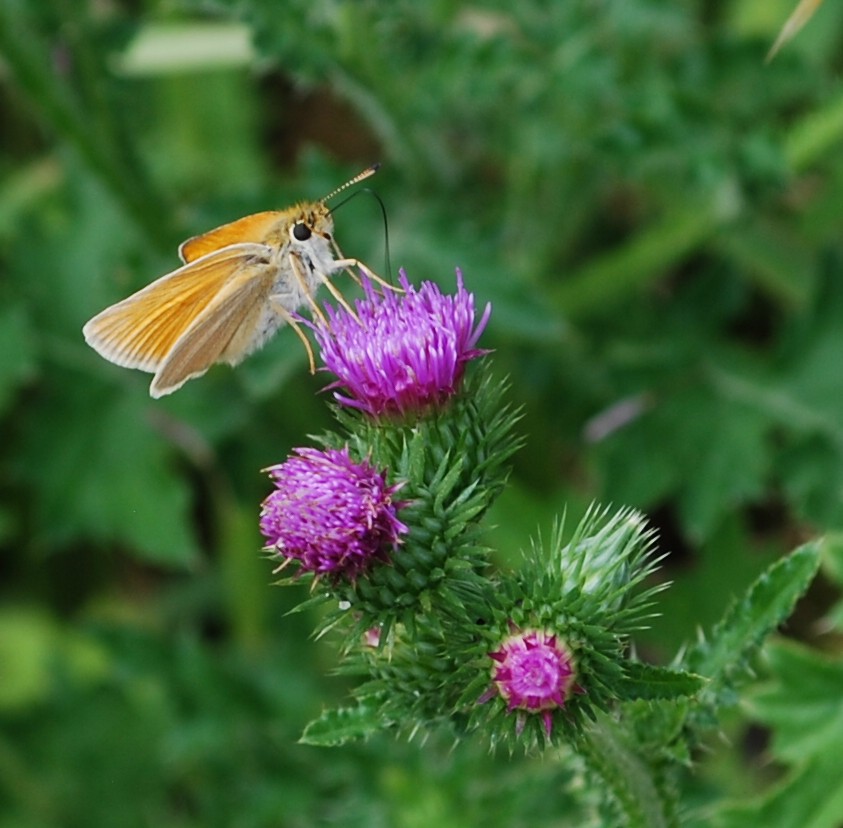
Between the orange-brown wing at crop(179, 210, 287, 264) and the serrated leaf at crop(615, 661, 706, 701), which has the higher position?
the orange-brown wing at crop(179, 210, 287, 264)

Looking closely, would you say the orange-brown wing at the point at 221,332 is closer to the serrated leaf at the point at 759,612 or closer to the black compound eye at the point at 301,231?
the black compound eye at the point at 301,231

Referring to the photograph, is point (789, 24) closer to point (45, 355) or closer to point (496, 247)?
point (496, 247)

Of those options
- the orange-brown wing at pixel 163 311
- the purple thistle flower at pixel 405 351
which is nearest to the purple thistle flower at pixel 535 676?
the purple thistle flower at pixel 405 351

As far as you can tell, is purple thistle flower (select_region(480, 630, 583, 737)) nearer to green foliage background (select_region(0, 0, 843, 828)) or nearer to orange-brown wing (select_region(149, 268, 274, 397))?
orange-brown wing (select_region(149, 268, 274, 397))

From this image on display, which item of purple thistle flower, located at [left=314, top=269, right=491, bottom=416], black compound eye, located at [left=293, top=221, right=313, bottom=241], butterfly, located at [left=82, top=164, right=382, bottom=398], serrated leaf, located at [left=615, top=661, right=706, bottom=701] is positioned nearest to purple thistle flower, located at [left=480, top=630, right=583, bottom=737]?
serrated leaf, located at [left=615, top=661, right=706, bottom=701]

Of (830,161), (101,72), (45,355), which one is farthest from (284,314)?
(830,161)

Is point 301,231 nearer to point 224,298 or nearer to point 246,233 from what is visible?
point 246,233
